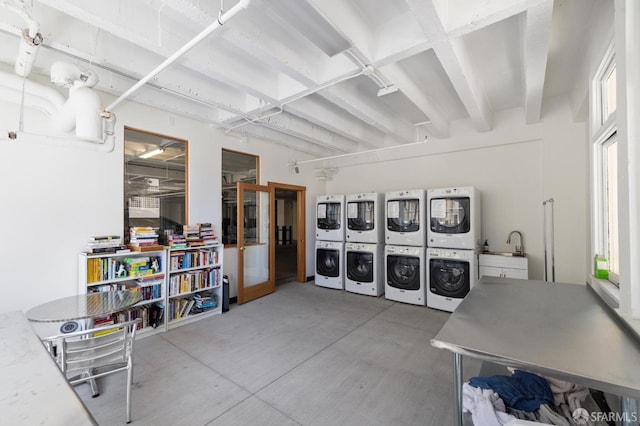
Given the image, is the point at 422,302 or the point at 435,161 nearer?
the point at 422,302

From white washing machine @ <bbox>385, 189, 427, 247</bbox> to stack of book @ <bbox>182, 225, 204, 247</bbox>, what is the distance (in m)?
3.08

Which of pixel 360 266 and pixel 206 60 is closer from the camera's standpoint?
pixel 206 60

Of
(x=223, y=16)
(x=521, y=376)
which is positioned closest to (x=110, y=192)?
(x=223, y=16)

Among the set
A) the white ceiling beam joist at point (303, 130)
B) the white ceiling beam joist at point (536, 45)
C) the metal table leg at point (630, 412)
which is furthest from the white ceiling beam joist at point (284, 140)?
the metal table leg at point (630, 412)

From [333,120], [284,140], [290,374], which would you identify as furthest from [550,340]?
[284,140]

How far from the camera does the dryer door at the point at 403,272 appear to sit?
4.36 m

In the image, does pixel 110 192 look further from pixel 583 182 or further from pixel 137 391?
pixel 583 182

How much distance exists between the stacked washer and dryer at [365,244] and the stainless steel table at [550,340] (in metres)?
2.90

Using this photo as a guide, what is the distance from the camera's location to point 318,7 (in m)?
1.76

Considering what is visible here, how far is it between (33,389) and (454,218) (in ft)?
14.6

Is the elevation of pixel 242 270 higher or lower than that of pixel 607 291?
lower

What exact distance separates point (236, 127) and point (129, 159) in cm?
154

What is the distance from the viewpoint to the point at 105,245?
300 cm

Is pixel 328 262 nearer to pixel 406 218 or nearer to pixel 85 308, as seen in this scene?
pixel 406 218
